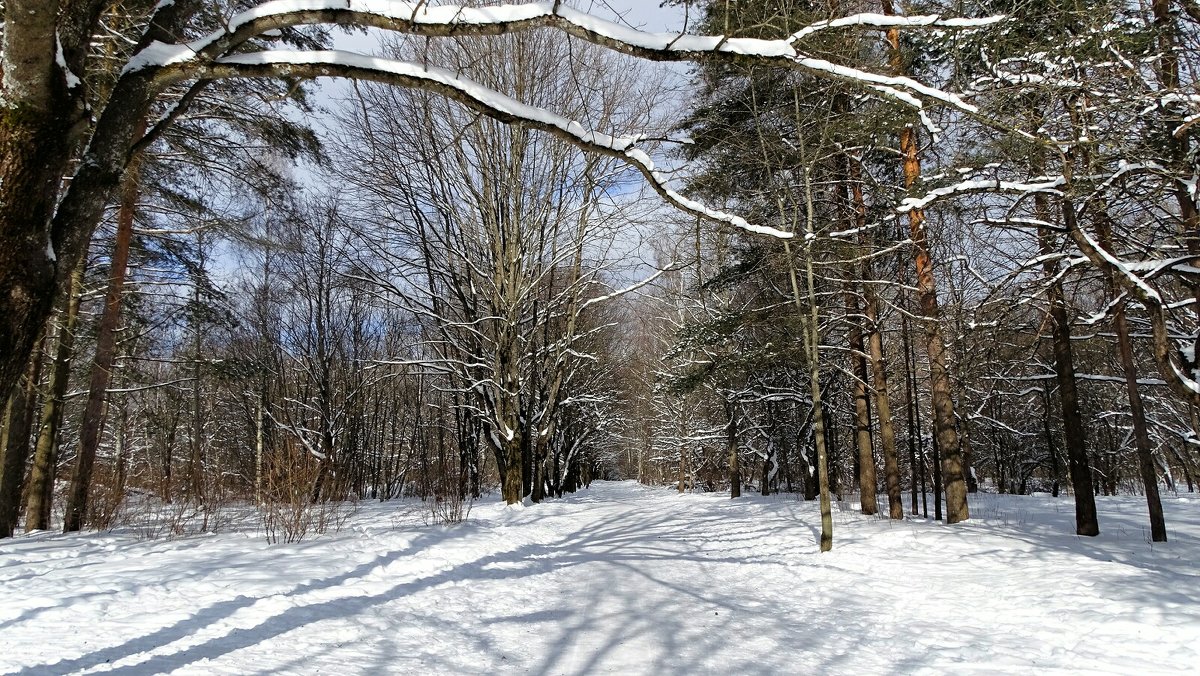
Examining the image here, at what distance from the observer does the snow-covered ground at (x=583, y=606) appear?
148 inches

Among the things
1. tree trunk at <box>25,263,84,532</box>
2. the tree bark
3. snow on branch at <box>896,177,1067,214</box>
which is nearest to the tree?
snow on branch at <box>896,177,1067,214</box>

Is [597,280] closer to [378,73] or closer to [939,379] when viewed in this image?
[939,379]

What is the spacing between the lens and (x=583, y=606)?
540 cm

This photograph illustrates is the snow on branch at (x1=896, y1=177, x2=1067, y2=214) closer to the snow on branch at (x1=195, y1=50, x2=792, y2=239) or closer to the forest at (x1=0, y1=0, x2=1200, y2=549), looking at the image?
the forest at (x1=0, y1=0, x2=1200, y2=549)

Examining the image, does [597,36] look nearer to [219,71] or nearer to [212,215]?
[219,71]

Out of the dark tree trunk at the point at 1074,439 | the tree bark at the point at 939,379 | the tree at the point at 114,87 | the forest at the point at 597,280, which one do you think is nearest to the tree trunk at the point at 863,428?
the forest at the point at 597,280

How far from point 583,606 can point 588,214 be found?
443 inches

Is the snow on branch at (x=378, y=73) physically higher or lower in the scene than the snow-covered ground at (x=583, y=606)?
higher

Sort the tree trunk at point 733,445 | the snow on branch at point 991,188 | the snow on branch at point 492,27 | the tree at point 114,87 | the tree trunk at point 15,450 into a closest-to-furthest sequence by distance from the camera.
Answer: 1. the tree at point 114,87
2. the snow on branch at point 492,27
3. the snow on branch at point 991,188
4. the tree trunk at point 15,450
5. the tree trunk at point 733,445

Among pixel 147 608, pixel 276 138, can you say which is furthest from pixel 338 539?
pixel 276 138

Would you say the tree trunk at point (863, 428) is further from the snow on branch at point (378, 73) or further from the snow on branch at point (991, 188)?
the snow on branch at point (378, 73)

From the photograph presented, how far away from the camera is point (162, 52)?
8.15 feet

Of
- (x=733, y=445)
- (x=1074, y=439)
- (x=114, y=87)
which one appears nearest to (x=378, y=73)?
(x=114, y=87)

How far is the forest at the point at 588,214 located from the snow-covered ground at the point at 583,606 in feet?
5.14
